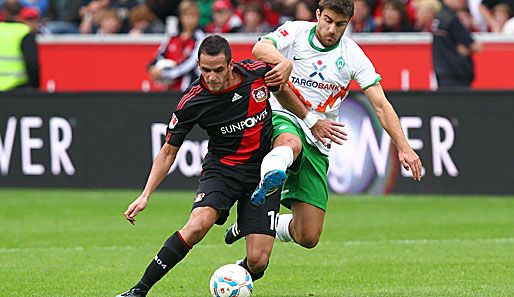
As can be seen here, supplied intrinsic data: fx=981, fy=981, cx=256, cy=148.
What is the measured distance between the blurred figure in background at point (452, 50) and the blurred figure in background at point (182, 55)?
365 cm

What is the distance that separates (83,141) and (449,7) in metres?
6.25

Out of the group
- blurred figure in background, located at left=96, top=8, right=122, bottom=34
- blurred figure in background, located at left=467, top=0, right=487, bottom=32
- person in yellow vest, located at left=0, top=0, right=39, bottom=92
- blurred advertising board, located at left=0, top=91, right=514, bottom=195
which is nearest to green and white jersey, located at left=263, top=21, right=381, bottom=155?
blurred advertising board, located at left=0, top=91, right=514, bottom=195

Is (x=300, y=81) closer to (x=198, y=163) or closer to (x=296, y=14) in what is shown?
(x=198, y=163)

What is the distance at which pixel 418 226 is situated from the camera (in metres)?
11.1

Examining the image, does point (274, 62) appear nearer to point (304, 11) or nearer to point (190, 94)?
point (190, 94)

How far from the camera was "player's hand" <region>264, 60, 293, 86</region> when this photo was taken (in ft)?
23.1

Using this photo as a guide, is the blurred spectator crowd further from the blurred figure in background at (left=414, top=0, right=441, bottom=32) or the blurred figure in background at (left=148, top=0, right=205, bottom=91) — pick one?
the blurred figure in background at (left=148, top=0, right=205, bottom=91)

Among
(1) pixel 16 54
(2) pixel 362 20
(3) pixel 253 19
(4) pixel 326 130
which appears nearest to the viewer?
(4) pixel 326 130

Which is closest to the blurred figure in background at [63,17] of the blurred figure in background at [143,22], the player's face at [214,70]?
the blurred figure in background at [143,22]

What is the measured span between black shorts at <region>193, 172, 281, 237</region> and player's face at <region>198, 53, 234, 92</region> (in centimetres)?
69

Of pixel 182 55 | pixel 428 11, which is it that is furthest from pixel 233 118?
pixel 428 11

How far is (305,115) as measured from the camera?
24.8 ft

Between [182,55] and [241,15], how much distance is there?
9.78 ft

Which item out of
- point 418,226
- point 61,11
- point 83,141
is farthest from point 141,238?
point 61,11
